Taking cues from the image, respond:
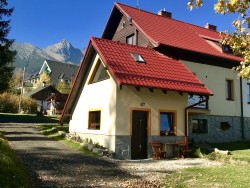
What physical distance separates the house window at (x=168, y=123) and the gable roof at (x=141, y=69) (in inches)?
62.9

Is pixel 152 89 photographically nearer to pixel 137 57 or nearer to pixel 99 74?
pixel 137 57

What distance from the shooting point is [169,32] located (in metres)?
21.2

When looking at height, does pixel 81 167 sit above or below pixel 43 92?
below

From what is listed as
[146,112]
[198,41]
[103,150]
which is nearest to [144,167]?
[103,150]

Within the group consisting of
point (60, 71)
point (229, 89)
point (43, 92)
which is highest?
point (60, 71)

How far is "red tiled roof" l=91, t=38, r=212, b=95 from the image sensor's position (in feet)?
47.6

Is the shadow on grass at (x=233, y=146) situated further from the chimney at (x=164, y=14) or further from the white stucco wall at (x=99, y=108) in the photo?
the chimney at (x=164, y=14)

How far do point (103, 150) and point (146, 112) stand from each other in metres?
3.01

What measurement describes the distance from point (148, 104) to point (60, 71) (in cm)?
6468

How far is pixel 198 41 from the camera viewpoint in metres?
21.8

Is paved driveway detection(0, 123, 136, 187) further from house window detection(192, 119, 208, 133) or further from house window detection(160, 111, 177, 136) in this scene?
house window detection(192, 119, 208, 133)

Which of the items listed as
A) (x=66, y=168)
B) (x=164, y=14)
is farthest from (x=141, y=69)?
(x=164, y=14)

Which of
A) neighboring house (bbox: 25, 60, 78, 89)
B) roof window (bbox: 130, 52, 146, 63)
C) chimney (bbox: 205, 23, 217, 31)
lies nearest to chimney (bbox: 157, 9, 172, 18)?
chimney (bbox: 205, 23, 217, 31)

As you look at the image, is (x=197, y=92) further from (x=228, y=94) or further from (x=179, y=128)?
(x=228, y=94)
